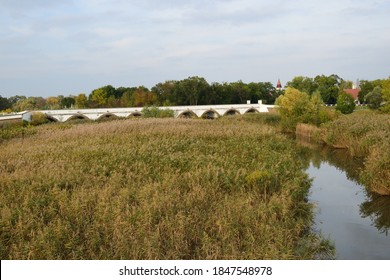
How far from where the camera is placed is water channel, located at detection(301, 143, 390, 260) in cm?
1021

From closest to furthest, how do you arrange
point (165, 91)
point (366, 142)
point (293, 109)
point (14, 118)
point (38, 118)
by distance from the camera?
point (366, 142) → point (293, 109) → point (14, 118) → point (38, 118) → point (165, 91)

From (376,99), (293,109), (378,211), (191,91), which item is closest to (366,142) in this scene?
(378,211)

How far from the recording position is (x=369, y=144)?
21.6 metres

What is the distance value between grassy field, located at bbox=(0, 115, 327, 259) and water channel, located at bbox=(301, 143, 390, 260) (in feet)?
3.57

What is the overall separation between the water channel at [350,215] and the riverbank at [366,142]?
69 centimetres

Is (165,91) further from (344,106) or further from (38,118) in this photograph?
(344,106)

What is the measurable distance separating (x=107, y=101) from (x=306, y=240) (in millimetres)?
92130

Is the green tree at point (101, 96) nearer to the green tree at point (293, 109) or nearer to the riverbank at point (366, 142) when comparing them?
the green tree at point (293, 109)

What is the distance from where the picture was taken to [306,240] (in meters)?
9.33

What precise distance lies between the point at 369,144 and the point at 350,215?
1005cm

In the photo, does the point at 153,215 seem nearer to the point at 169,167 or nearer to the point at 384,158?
the point at 169,167
